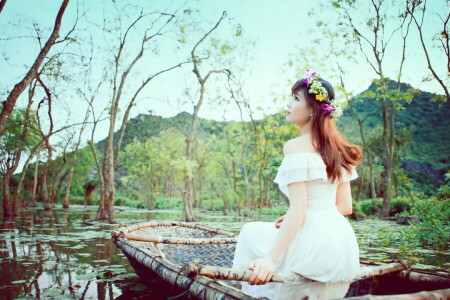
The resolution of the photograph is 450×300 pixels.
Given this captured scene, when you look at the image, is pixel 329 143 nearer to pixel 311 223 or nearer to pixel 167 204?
pixel 311 223

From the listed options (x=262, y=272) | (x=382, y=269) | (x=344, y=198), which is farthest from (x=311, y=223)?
(x=382, y=269)

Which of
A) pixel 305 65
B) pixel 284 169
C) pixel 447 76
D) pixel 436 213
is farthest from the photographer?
pixel 305 65

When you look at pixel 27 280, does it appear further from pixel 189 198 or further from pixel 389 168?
pixel 389 168

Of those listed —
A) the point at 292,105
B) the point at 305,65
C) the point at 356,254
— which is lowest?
the point at 356,254

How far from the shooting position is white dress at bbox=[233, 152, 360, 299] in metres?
1.47

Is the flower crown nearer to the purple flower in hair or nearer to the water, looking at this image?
the purple flower in hair

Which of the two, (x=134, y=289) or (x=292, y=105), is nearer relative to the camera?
(x=292, y=105)

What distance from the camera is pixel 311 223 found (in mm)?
1533

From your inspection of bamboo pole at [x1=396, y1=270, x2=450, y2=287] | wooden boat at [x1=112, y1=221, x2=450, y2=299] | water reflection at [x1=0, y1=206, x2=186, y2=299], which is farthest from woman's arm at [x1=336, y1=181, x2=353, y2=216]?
water reflection at [x1=0, y1=206, x2=186, y2=299]

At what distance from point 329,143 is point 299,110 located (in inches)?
10.1

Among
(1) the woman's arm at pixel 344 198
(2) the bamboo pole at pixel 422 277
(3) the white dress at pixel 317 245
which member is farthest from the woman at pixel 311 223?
(2) the bamboo pole at pixel 422 277

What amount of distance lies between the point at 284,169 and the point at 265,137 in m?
17.2

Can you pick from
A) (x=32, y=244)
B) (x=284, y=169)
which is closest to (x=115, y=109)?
(x=32, y=244)

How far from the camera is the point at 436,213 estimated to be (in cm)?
671
